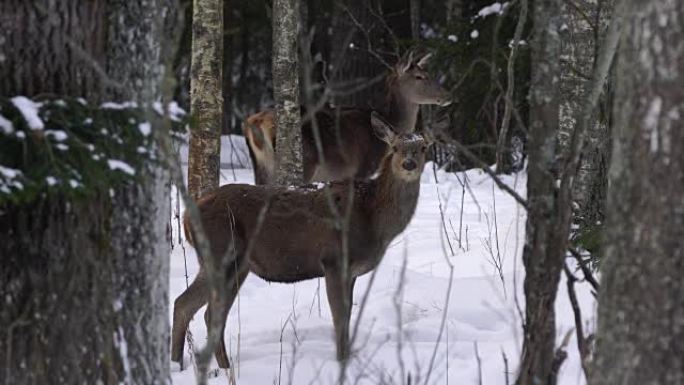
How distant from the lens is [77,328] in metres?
3.55

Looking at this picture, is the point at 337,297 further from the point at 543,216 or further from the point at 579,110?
the point at 579,110

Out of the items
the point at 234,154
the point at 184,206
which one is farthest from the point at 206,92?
the point at 234,154

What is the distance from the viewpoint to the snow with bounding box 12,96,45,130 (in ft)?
10.4

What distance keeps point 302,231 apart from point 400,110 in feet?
20.0

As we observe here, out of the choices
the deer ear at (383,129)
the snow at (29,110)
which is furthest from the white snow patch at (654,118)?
the deer ear at (383,129)

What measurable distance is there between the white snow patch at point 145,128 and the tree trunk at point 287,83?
5736 millimetres

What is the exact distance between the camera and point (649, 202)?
9.71ft

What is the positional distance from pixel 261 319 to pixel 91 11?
370cm

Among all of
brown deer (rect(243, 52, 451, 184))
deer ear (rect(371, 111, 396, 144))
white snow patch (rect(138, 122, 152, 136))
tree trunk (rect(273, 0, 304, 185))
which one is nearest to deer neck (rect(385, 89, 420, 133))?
brown deer (rect(243, 52, 451, 184))

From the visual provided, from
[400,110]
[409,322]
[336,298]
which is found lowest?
[409,322]

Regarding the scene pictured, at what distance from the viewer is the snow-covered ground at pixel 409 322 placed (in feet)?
18.1

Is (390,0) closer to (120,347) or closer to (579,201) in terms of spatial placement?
(579,201)

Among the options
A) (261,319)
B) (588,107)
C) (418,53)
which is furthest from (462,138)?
(588,107)

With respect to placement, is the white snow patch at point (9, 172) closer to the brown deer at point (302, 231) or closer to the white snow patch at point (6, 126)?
the white snow patch at point (6, 126)
